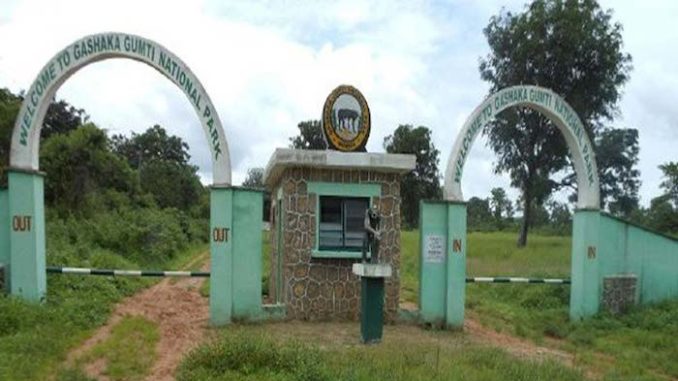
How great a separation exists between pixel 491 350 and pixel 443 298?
3.12m

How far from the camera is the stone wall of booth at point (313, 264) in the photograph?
11453 mm

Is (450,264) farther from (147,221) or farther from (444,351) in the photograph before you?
(147,221)

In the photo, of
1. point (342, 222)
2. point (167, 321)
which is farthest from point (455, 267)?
point (167, 321)

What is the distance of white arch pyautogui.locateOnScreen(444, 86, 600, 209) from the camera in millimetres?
11844

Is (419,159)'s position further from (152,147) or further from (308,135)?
(152,147)

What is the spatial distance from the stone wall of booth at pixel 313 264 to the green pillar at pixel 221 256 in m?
1.06

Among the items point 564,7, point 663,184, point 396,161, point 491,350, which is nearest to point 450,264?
point 396,161

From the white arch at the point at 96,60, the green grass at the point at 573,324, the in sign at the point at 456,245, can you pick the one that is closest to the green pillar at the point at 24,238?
the white arch at the point at 96,60

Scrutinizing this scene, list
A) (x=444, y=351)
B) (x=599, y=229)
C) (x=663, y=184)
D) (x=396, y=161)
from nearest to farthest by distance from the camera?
(x=444, y=351), (x=396, y=161), (x=599, y=229), (x=663, y=184)

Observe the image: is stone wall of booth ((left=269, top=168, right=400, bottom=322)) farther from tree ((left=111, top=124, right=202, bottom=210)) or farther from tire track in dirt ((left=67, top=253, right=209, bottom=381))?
tree ((left=111, top=124, right=202, bottom=210))

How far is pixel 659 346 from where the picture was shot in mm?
10516

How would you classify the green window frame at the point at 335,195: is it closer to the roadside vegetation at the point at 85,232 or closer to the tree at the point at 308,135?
the roadside vegetation at the point at 85,232

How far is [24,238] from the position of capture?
34.0 feet

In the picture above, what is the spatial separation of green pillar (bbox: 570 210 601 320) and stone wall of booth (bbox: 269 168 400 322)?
3.68m
